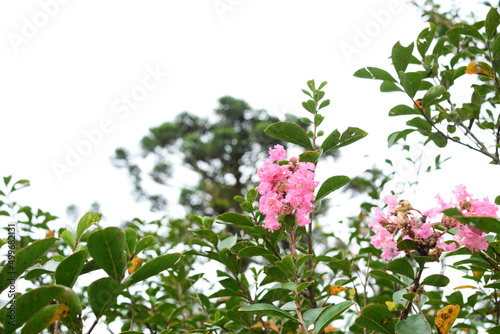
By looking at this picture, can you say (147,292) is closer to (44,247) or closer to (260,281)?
(260,281)

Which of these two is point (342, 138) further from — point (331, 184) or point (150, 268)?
point (150, 268)

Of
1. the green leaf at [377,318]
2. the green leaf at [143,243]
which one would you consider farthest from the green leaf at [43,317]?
the green leaf at [377,318]

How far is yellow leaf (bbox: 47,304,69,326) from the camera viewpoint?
575mm

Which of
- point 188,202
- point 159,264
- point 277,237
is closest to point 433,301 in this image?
point 277,237

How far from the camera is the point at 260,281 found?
1.22 m

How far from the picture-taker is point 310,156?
1051 millimetres

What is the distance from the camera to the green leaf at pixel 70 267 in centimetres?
65

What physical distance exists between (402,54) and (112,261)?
1.18 m

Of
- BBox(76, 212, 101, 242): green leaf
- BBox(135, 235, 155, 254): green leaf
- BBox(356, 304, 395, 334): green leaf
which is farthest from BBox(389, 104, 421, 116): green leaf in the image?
BBox(76, 212, 101, 242): green leaf

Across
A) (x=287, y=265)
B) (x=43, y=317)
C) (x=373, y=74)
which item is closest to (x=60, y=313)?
(x=43, y=317)

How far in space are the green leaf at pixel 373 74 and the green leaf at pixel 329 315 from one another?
87 centimetres

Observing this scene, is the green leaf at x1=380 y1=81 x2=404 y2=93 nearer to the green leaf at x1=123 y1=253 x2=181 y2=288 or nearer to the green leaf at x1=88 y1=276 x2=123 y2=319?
the green leaf at x1=123 y1=253 x2=181 y2=288

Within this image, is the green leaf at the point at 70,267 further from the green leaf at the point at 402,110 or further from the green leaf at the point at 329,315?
the green leaf at the point at 402,110

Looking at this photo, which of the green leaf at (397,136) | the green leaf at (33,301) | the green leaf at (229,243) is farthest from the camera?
the green leaf at (397,136)
